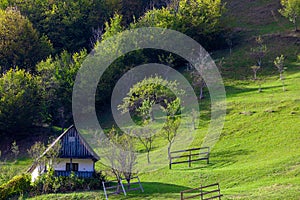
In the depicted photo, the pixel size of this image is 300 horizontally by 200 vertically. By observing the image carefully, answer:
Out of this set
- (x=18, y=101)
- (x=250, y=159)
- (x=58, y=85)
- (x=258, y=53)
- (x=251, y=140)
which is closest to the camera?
(x=250, y=159)

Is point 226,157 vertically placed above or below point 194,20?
below

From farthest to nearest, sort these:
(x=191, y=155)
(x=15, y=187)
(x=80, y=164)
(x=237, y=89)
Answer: (x=237, y=89) < (x=191, y=155) < (x=80, y=164) < (x=15, y=187)

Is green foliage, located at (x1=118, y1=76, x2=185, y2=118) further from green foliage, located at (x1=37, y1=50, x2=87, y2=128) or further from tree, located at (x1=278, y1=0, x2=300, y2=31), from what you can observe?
tree, located at (x1=278, y1=0, x2=300, y2=31)

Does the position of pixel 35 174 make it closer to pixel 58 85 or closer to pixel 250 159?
pixel 250 159

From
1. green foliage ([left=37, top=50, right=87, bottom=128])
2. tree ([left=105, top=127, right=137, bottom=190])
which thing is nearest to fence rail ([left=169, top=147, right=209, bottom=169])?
tree ([left=105, top=127, right=137, bottom=190])

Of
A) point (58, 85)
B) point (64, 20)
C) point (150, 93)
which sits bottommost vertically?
point (150, 93)

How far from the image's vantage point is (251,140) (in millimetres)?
52312

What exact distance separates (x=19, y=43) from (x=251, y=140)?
46379 millimetres

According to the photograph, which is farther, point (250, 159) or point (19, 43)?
point (19, 43)

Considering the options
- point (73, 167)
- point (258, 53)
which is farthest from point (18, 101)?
point (258, 53)

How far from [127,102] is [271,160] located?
28.9 meters

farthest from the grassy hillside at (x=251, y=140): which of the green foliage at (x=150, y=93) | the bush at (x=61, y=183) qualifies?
the green foliage at (x=150, y=93)

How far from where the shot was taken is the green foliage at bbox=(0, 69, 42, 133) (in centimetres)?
6938

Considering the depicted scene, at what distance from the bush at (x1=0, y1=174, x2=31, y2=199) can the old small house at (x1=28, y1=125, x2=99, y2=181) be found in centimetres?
189
